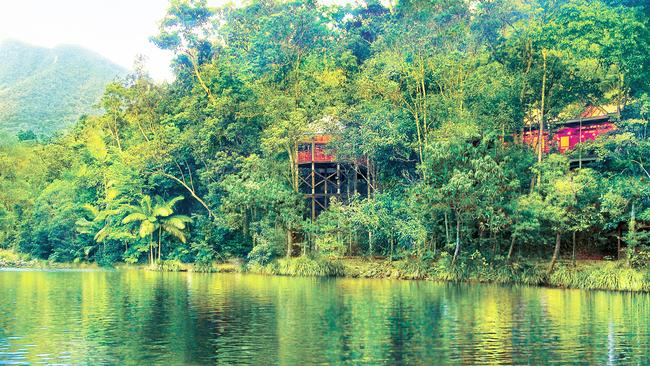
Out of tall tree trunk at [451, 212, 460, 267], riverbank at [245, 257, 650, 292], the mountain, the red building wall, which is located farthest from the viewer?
the mountain

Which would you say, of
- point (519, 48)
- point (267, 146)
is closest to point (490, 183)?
point (519, 48)

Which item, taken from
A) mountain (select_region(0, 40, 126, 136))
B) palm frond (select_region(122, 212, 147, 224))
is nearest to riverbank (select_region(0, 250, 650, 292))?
palm frond (select_region(122, 212, 147, 224))

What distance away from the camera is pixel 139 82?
5341 cm

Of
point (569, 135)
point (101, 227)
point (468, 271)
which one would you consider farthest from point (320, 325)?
point (101, 227)

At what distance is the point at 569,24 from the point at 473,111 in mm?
5772

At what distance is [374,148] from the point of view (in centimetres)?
4084

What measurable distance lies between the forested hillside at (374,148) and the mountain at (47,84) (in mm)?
41153

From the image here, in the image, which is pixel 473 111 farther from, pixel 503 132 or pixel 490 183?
pixel 490 183

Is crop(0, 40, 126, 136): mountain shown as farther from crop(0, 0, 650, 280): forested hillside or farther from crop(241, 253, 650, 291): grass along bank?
crop(241, 253, 650, 291): grass along bank

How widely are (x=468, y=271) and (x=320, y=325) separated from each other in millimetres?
16116

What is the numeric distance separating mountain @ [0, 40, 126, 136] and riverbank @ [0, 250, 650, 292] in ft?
184

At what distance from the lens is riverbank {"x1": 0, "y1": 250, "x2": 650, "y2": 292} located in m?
31.9

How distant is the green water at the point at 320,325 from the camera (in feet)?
54.9

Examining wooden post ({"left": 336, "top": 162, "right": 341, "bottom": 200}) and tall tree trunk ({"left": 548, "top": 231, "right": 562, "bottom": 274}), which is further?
wooden post ({"left": 336, "top": 162, "right": 341, "bottom": 200})
